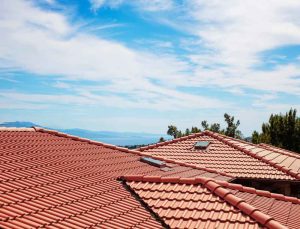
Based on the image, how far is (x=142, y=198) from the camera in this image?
30.1 ft

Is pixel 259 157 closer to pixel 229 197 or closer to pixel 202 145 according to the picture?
pixel 202 145

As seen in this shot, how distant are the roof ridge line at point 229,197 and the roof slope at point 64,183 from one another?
0.87 m

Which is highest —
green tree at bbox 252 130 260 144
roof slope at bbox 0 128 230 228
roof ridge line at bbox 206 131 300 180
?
green tree at bbox 252 130 260 144

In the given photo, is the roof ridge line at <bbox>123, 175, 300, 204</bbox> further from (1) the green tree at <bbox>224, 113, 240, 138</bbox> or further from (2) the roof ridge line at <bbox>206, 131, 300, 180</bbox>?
(1) the green tree at <bbox>224, 113, 240, 138</bbox>

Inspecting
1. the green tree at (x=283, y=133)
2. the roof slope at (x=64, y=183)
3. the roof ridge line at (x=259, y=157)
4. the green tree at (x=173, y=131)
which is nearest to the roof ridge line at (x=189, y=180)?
the roof slope at (x=64, y=183)

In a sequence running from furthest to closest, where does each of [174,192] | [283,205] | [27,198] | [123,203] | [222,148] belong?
[222,148] → [283,205] → [174,192] → [123,203] → [27,198]

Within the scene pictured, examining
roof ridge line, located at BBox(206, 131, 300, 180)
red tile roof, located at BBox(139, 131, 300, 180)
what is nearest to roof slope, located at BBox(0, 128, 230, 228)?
red tile roof, located at BBox(139, 131, 300, 180)

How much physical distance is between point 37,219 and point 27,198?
958mm

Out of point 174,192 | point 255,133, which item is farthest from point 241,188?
point 255,133

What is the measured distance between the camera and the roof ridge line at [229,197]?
24.6ft

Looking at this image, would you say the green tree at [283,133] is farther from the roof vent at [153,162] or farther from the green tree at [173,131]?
the roof vent at [153,162]

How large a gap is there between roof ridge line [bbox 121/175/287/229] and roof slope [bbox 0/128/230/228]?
873mm

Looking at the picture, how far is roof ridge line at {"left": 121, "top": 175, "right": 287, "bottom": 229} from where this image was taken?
24.6 feet

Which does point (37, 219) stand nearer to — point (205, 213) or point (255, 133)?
point (205, 213)
